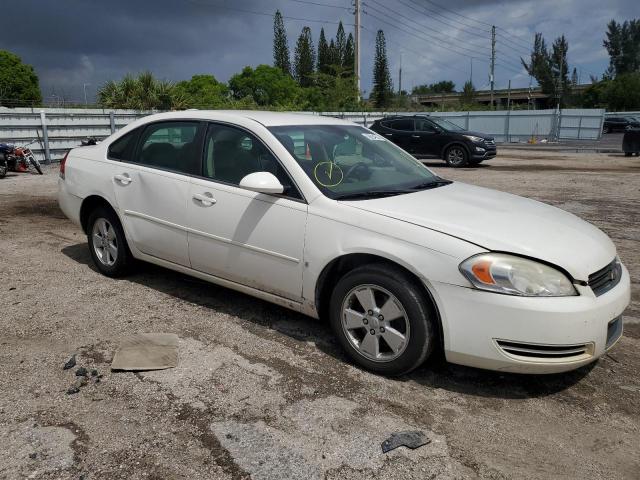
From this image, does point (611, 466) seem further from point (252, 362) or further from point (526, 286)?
point (252, 362)

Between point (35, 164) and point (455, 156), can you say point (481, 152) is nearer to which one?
point (455, 156)

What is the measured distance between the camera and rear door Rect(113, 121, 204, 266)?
4.37m

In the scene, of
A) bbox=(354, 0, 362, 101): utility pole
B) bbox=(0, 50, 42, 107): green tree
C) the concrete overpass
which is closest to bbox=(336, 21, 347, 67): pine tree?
the concrete overpass

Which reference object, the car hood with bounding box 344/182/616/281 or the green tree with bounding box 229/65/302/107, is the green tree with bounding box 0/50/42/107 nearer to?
the green tree with bounding box 229/65/302/107

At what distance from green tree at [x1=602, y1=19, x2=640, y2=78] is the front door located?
386 ft

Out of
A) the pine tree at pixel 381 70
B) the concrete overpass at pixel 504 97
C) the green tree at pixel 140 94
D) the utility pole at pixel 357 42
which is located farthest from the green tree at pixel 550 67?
the green tree at pixel 140 94

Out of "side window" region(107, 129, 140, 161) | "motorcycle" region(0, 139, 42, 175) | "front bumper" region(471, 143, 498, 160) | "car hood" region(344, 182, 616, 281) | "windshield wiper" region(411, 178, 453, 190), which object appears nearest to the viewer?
"car hood" region(344, 182, 616, 281)

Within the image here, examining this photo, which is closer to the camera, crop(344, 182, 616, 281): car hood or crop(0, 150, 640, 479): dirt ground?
crop(0, 150, 640, 479): dirt ground

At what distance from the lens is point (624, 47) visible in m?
104

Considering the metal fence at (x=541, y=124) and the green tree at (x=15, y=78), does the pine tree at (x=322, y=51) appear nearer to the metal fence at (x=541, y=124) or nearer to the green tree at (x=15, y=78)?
the green tree at (x=15, y=78)

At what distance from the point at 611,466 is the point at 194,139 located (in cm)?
352

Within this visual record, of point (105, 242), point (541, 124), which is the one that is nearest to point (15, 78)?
point (541, 124)

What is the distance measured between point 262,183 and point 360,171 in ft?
2.64

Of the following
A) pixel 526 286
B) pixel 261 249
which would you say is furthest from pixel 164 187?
pixel 526 286
